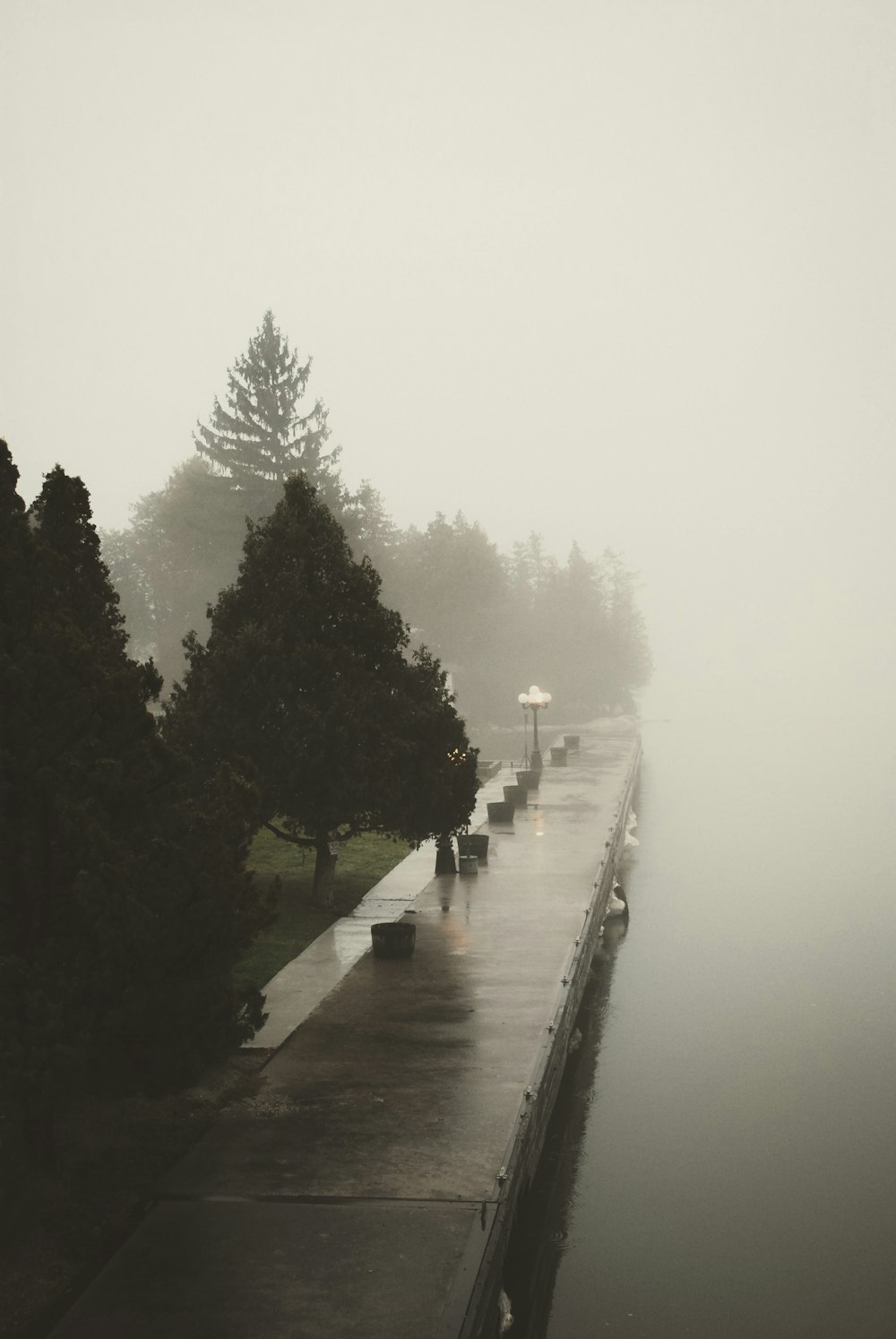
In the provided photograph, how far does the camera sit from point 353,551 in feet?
169

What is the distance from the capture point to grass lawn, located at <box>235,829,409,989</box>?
1947 centimetres

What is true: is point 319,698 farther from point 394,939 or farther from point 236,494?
point 236,494

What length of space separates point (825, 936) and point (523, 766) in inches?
873

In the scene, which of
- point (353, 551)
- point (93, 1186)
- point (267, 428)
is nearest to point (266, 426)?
point (267, 428)

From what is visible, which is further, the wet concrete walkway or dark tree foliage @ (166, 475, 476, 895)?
dark tree foliage @ (166, 475, 476, 895)

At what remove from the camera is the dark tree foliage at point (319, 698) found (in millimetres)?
20484

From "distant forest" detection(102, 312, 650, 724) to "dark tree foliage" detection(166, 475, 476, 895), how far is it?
31.4 meters

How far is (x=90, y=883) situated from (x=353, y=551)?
139 ft

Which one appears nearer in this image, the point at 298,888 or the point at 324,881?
the point at 324,881

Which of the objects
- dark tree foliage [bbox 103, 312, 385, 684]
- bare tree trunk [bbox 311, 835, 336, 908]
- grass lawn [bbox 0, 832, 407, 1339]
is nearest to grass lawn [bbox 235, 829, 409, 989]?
bare tree trunk [bbox 311, 835, 336, 908]

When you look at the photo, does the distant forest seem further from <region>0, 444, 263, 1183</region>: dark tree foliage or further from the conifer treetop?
<region>0, 444, 263, 1183</region>: dark tree foliage

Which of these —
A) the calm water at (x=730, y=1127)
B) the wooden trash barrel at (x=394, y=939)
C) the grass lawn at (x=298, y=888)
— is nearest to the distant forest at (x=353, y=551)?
the grass lawn at (x=298, y=888)

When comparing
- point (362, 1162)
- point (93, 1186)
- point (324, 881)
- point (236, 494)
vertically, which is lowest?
point (93, 1186)

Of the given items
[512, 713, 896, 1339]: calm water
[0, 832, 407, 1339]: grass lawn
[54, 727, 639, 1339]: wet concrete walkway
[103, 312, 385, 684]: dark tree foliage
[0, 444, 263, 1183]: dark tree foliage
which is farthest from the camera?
[103, 312, 385, 684]: dark tree foliage
